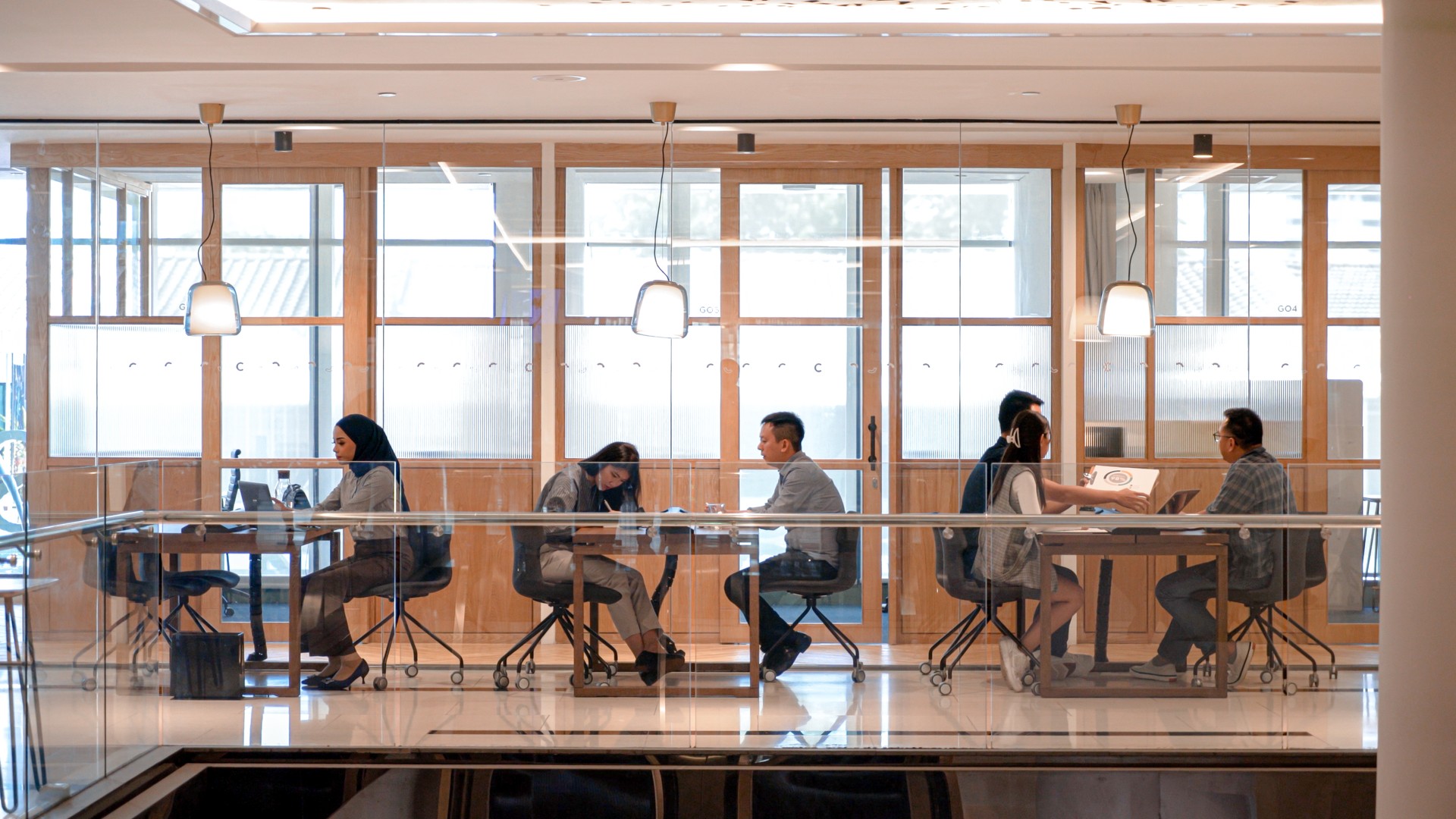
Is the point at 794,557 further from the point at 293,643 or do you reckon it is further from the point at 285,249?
the point at 285,249

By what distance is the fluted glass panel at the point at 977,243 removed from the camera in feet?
18.0

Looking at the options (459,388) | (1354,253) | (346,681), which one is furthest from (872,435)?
(346,681)

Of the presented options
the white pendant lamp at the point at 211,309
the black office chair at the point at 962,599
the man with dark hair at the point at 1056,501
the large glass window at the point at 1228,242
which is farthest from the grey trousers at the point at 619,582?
the large glass window at the point at 1228,242

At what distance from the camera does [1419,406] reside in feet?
7.34

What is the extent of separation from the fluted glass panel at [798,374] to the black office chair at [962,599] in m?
1.44

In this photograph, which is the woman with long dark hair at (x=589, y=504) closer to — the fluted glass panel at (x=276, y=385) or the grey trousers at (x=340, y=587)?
the grey trousers at (x=340, y=587)

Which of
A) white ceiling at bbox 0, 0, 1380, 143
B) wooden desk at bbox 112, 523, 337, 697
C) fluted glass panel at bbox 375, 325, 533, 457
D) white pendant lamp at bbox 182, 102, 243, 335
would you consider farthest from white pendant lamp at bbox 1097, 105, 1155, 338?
white pendant lamp at bbox 182, 102, 243, 335

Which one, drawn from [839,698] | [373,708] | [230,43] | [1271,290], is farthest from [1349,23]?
[373,708]

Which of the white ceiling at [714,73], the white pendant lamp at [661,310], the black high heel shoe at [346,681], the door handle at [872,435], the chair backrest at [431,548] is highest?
the white ceiling at [714,73]

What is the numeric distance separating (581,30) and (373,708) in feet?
7.66

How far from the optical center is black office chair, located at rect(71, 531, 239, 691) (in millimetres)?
3531

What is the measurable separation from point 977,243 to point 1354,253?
1.72 m

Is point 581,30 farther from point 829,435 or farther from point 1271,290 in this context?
point 1271,290

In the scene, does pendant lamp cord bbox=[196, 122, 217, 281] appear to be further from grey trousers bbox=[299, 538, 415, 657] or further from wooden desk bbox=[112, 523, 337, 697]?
grey trousers bbox=[299, 538, 415, 657]
